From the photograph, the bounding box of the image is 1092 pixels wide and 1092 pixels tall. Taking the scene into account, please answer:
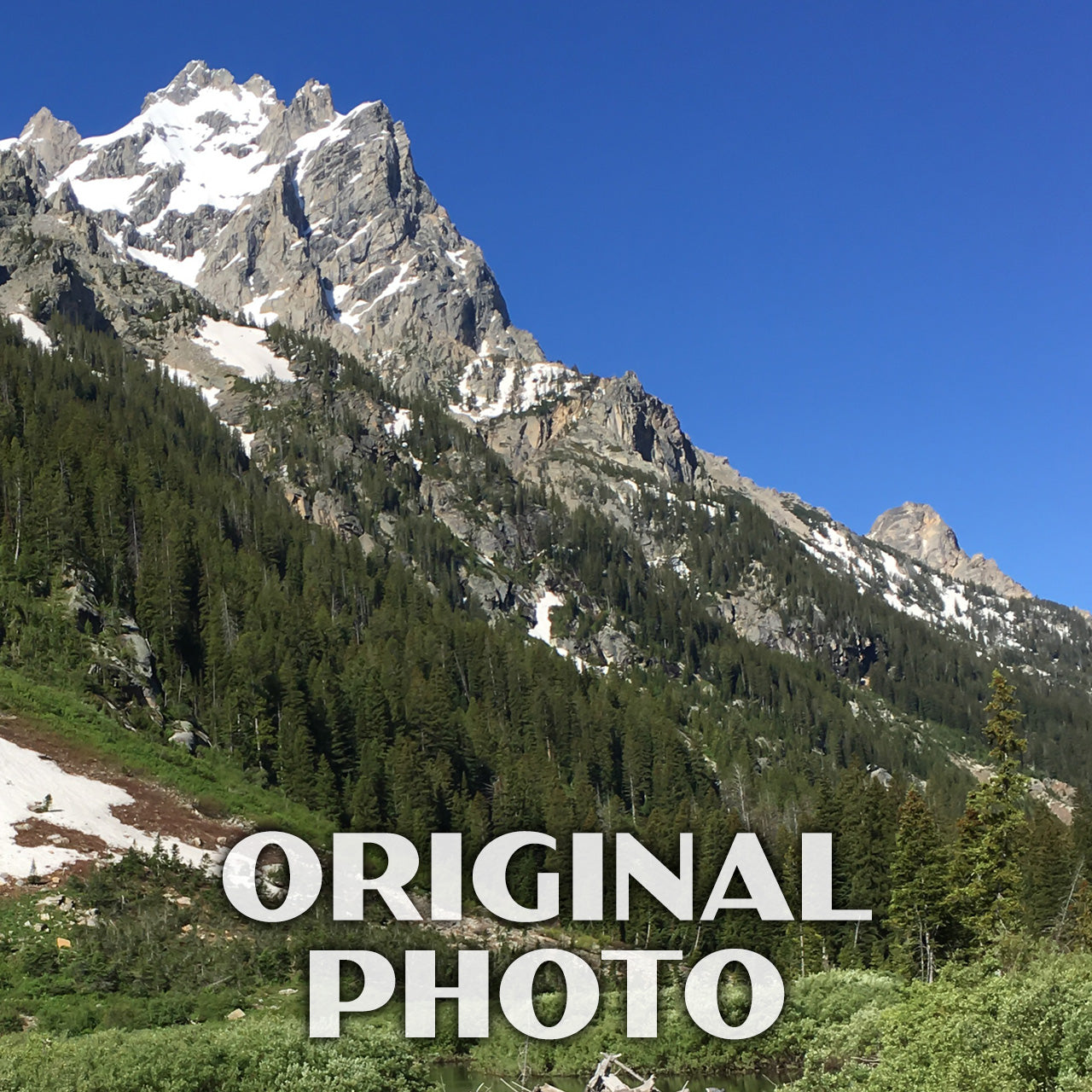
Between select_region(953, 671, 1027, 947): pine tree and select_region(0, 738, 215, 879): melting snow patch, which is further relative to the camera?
select_region(953, 671, 1027, 947): pine tree

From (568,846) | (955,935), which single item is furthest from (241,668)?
(955,935)

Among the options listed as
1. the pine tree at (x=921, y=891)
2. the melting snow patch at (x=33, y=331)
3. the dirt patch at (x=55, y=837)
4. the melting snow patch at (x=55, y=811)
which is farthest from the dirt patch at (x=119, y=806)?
the melting snow patch at (x=33, y=331)

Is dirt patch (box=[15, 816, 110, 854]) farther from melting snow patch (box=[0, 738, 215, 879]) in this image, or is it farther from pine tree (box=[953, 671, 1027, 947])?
pine tree (box=[953, 671, 1027, 947])

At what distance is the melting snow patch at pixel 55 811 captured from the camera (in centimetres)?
4434

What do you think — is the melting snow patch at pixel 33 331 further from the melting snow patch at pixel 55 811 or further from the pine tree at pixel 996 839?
the pine tree at pixel 996 839

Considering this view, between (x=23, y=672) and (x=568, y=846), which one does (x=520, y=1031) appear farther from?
(x=23, y=672)

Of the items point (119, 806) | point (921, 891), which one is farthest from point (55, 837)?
point (921, 891)

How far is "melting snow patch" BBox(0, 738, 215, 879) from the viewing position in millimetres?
44344

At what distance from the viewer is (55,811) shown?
48781mm

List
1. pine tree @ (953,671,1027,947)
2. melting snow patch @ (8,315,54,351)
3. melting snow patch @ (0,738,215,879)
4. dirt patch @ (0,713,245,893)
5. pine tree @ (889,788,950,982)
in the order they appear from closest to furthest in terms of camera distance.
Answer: melting snow patch @ (0,738,215,879) < dirt patch @ (0,713,245,893) < pine tree @ (953,671,1027,947) < pine tree @ (889,788,950,982) < melting snow patch @ (8,315,54,351)

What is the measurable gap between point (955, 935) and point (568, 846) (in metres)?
32.5

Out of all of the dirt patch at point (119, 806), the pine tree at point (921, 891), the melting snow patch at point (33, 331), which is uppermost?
the melting snow patch at point (33, 331)

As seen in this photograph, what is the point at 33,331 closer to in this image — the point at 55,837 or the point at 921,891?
the point at 55,837

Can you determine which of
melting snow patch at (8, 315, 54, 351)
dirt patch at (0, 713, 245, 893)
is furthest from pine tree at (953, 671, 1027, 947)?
melting snow patch at (8, 315, 54, 351)
